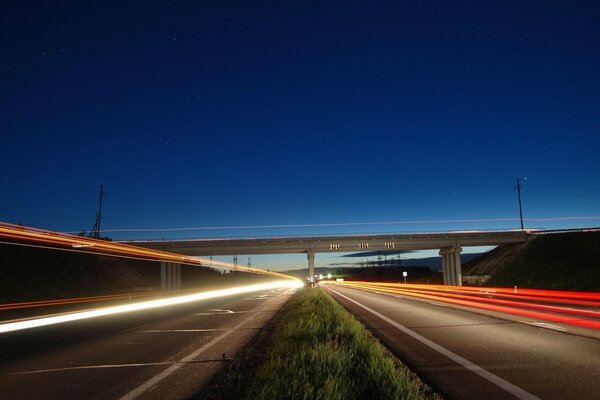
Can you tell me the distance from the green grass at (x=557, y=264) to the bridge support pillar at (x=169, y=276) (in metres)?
41.7

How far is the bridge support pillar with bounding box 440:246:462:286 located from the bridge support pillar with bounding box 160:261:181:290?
39.9m

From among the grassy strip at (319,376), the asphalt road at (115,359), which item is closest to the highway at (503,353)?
the grassy strip at (319,376)

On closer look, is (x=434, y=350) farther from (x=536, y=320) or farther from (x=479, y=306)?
(x=479, y=306)

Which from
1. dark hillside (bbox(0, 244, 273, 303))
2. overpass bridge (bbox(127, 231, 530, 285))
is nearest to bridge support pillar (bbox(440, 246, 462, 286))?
overpass bridge (bbox(127, 231, 530, 285))

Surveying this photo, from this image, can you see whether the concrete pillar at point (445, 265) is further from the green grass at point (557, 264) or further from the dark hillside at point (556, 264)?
the green grass at point (557, 264)

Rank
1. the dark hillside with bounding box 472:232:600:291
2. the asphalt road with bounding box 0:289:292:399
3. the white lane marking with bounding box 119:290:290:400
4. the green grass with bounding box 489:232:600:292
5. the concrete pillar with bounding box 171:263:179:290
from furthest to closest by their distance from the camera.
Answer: the concrete pillar with bounding box 171:263:179:290 → the dark hillside with bounding box 472:232:600:291 → the green grass with bounding box 489:232:600:292 → the asphalt road with bounding box 0:289:292:399 → the white lane marking with bounding box 119:290:290:400

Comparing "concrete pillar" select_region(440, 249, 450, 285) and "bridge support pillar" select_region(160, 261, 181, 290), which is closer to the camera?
"bridge support pillar" select_region(160, 261, 181, 290)

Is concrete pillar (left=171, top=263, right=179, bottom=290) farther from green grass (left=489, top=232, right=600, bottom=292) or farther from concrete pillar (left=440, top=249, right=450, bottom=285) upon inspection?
green grass (left=489, top=232, right=600, bottom=292)

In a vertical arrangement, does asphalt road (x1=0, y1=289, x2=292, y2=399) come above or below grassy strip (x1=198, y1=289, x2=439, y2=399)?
below

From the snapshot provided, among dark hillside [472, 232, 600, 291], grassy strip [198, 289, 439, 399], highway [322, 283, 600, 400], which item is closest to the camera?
grassy strip [198, 289, 439, 399]

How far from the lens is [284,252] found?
7719 cm

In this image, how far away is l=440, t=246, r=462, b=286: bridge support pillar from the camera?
6944cm

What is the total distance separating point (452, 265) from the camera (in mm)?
70312

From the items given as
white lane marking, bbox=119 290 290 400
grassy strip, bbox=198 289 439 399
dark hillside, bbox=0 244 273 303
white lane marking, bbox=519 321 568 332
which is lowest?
white lane marking, bbox=519 321 568 332
